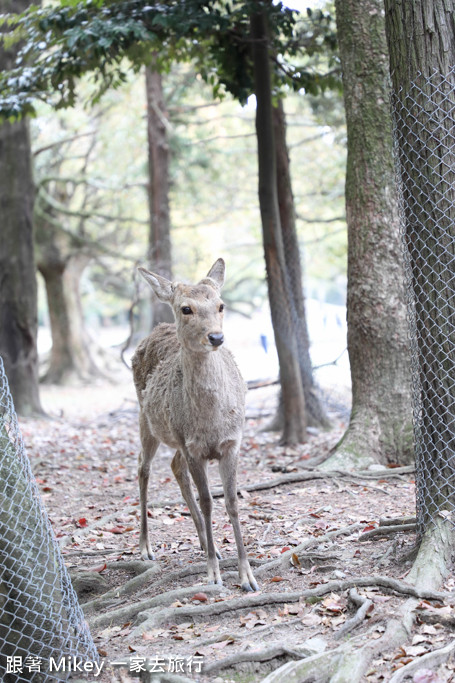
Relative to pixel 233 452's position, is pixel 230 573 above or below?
below

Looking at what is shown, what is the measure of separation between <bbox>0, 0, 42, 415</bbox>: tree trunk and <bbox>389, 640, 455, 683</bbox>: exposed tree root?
10866 millimetres

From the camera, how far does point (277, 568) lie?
16.8 feet

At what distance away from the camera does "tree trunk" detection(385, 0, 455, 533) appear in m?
4.51

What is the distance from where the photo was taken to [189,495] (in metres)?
5.90

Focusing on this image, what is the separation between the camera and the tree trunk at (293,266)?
10.6 meters

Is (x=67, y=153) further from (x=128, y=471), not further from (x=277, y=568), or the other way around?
(x=277, y=568)

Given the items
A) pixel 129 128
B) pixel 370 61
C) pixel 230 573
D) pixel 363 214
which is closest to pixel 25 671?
pixel 230 573

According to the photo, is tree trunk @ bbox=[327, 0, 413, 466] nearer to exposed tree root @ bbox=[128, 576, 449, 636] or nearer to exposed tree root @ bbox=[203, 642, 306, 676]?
exposed tree root @ bbox=[128, 576, 449, 636]

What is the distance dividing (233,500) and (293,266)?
6.27m

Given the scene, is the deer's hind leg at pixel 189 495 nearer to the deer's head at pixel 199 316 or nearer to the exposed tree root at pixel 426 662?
the deer's head at pixel 199 316

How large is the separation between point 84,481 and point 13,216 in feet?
20.7

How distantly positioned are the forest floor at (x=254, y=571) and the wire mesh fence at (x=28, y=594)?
276mm

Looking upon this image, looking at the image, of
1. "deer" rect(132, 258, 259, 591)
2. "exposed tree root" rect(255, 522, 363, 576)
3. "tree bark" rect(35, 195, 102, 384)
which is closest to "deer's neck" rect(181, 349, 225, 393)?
"deer" rect(132, 258, 259, 591)

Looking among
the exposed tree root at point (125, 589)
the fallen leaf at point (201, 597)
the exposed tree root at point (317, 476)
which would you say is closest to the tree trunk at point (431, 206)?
the fallen leaf at point (201, 597)
